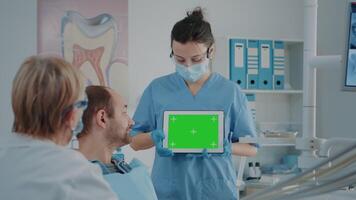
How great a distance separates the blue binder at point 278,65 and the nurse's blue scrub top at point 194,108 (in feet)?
5.66

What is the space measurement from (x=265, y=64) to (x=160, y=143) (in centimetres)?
198

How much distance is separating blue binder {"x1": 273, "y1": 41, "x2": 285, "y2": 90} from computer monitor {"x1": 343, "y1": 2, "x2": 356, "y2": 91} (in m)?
2.53

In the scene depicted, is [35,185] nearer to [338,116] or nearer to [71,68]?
[71,68]

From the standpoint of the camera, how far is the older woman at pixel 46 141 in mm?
1054

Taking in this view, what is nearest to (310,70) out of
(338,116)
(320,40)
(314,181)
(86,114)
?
(314,181)

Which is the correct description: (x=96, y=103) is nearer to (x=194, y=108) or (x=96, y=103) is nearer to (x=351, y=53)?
(x=194, y=108)

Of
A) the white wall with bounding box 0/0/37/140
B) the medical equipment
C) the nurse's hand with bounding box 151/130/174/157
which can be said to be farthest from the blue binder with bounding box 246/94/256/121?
the medical equipment

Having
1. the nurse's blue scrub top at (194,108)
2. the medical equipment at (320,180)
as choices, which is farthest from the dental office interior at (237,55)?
the medical equipment at (320,180)

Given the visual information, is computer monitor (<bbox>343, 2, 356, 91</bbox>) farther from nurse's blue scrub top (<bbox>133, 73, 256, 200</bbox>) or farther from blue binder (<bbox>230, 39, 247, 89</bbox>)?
blue binder (<bbox>230, 39, 247, 89</bbox>)

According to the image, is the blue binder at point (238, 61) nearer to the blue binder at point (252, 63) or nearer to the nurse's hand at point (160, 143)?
the blue binder at point (252, 63)

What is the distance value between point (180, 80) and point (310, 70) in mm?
818

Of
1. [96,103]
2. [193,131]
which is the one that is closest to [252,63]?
[193,131]

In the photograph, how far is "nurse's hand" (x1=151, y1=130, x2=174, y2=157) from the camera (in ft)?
6.44

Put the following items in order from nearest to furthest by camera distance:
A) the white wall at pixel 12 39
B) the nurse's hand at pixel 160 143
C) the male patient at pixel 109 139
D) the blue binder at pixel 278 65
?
the male patient at pixel 109 139, the nurse's hand at pixel 160 143, the white wall at pixel 12 39, the blue binder at pixel 278 65
